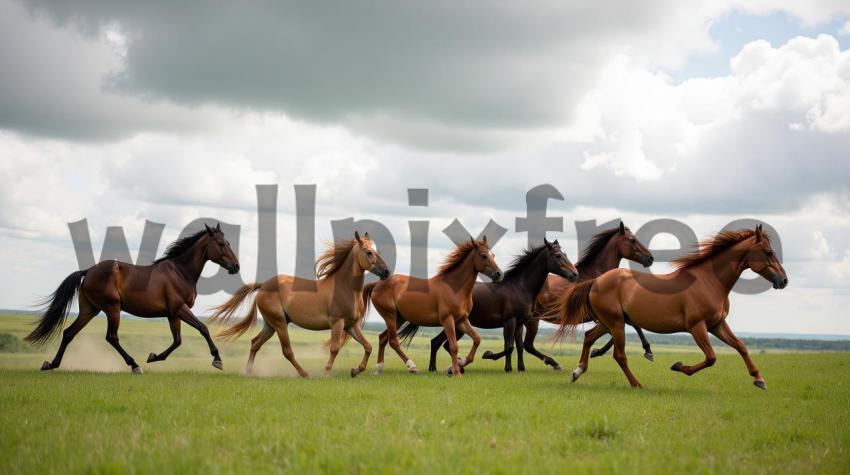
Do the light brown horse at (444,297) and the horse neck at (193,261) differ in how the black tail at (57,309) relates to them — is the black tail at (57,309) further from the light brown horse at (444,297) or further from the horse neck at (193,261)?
the light brown horse at (444,297)

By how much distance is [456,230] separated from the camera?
682 inches

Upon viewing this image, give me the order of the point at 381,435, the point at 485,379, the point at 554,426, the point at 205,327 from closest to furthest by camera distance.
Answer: the point at 381,435
the point at 554,426
the point at 485,379
the point at 205,327

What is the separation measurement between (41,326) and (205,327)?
3.84 meters

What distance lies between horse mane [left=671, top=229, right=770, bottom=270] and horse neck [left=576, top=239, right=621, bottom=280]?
4055 mm

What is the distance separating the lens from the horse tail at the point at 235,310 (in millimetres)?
15117

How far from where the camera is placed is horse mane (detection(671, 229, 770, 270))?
12.3 meters

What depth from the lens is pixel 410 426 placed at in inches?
281

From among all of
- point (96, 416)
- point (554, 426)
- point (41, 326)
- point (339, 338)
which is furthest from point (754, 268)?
point (41, 326)

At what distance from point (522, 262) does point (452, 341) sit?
3141 millimetres

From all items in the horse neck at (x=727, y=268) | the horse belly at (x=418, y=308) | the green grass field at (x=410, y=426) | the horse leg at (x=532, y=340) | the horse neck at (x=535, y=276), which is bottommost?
the horse leg at (x=532, y=340)

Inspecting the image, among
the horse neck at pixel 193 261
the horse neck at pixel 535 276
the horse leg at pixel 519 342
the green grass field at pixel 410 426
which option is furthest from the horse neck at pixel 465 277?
the horse neck at pixel 193 261

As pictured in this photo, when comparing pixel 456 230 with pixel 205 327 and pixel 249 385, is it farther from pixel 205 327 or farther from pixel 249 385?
pixel 249 385

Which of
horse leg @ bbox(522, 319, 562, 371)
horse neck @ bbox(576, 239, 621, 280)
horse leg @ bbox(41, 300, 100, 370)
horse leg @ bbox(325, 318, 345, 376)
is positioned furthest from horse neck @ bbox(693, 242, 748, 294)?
horse leg @ bbox(41, 300, 100, 370)

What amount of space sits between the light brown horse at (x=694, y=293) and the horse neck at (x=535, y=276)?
3.47 meters
